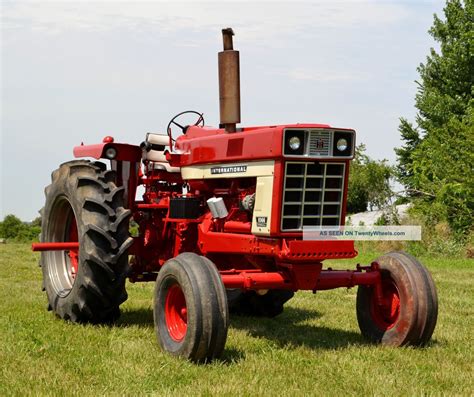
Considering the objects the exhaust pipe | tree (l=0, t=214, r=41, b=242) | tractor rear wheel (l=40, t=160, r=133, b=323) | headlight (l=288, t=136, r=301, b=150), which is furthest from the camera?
tree (l=0, t=214, r=41, b=242)

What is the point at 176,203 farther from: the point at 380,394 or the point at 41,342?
the point at 380,394

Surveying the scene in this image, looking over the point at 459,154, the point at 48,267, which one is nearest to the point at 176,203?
the point at 48,267

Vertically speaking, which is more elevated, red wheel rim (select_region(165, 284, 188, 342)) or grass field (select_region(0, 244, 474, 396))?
red wheel rim (select_region(165, 284, 188, 342))

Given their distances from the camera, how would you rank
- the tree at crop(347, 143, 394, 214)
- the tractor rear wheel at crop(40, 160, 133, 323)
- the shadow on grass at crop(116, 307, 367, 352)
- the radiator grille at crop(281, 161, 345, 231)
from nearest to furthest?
the radiator grille at crop(281, 161, 345, 231) → the shadow on grass at crop(116, 307, 367, 352) → the tractor rear wheel at crop(40, 160, 133, 323) → the tree at crop(347, 143, 394, 214)

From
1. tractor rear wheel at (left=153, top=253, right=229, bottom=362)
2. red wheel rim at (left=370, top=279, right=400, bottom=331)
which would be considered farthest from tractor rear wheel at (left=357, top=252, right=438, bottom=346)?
tractor rear wheel at (left=153, top=253, right=229, bottom=362)

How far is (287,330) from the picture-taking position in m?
7.31

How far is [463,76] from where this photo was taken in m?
31.8

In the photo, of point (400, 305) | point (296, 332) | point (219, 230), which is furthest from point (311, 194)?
point (296, 332)

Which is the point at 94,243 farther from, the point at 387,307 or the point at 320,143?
the point at 387,307

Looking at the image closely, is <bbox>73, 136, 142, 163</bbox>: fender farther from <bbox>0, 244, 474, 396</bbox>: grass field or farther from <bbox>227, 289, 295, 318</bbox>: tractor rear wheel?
<bbox>227, 289, 295, 318</bbox>: tractor rear wheel

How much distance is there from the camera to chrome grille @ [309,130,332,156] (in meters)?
5.90

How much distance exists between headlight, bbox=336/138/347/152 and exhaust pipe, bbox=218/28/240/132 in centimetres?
94

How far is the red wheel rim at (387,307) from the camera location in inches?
260

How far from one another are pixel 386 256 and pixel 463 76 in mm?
27066
